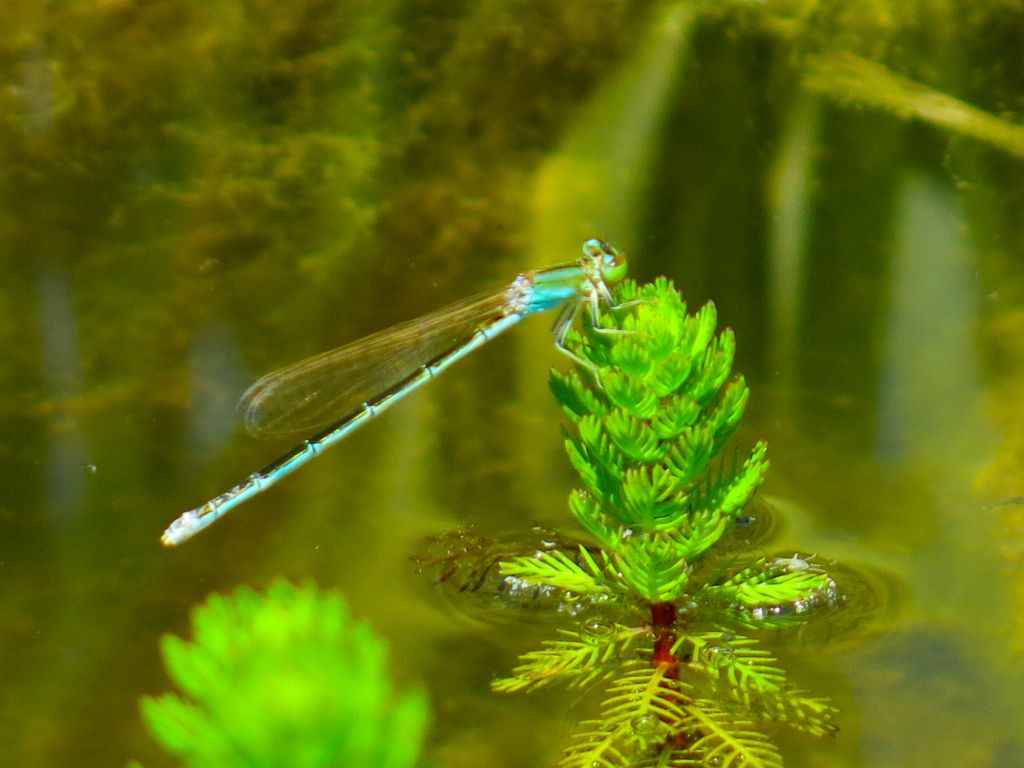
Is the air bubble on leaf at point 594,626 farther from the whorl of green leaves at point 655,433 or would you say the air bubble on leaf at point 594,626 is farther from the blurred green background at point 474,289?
the whorl of green leaves at point 655,433

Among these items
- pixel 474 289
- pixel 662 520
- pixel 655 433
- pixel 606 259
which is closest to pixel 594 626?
pixel 662 520

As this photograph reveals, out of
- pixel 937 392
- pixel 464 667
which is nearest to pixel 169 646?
pixel 464 667

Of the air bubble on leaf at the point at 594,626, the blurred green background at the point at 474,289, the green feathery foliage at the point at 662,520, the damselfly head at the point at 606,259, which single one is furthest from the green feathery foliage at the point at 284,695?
the damselfly head at the point at 606,259

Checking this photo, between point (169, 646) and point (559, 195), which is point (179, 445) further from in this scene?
point (169, 646)

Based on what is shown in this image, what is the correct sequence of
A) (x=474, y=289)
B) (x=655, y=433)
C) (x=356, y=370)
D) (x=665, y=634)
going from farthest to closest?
1. (x=474, y=289)
2. (x=356, y=370)
3. (x=665, y=634)
4. (x=655, y=433)

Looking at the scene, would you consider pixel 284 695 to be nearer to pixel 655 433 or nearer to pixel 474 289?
pixel 655 433
